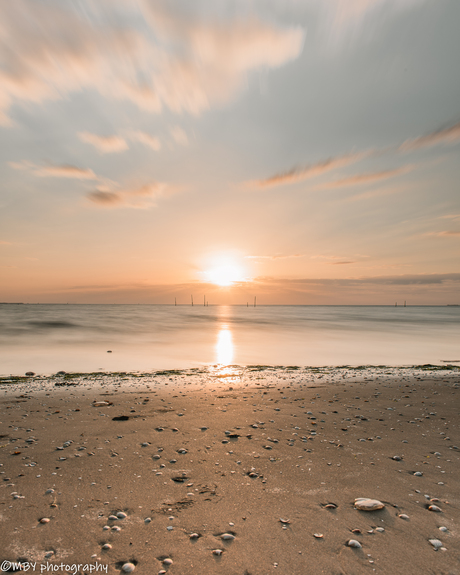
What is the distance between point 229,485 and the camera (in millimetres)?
5582

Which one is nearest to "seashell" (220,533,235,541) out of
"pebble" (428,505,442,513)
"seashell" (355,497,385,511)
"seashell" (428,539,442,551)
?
"seashell" (355,497,385,511)

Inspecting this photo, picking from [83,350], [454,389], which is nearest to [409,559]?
[454,389]

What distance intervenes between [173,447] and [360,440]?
13.8ft

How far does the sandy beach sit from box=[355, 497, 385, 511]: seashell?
0.06 metres

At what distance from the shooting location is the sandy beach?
13.4 feet

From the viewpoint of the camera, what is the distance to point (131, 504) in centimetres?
503

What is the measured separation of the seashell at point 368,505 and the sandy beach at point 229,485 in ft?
0.20

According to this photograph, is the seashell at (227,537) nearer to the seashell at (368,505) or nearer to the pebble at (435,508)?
the seashell at (368,505)

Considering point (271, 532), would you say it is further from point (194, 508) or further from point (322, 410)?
point (322, 410)

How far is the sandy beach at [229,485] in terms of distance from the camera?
4.09 m

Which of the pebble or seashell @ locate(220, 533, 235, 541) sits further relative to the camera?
the pebble

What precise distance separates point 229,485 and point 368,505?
2200mm

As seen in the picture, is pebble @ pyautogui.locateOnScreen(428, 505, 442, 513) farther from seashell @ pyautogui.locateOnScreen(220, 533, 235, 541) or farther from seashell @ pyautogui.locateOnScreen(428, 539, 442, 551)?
seashell @ pyautogui.locateOnScreen(220, 533, 235, 541)

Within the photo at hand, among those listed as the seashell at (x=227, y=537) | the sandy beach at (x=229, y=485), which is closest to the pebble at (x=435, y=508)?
the sandy beach at (x=229, y=485)
